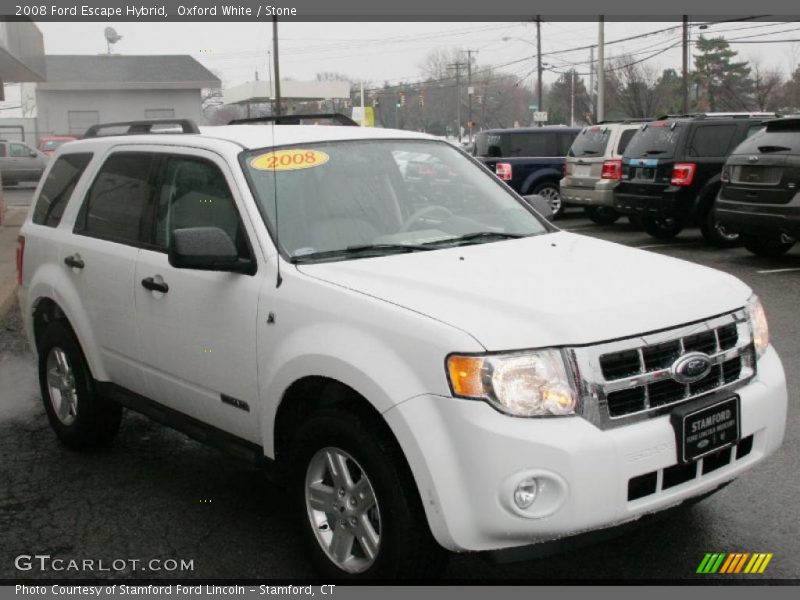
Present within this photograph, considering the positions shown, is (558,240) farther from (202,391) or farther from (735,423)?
(202,391)

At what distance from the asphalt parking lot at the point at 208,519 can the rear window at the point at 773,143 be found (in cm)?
566

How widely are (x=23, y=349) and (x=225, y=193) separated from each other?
5050 mm

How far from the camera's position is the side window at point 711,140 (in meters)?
13.7

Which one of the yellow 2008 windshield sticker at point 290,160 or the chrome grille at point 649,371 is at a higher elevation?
the yellow 2008 windshield sticker at point 290,160

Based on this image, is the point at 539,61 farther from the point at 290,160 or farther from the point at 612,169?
the point at 290,160

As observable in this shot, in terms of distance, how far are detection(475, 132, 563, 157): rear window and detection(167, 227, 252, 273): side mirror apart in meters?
15.2

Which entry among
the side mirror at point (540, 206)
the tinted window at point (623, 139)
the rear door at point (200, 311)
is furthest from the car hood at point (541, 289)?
the tinted window at point (623, 139)

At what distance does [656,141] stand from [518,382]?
11756 millimetres

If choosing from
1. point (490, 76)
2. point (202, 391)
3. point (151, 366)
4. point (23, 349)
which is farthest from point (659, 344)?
point (490, 76)

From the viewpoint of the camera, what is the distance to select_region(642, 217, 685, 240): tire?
1447 centimetres

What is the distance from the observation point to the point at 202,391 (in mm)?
4219

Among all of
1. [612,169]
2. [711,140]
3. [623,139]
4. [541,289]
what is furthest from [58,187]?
[623,139]

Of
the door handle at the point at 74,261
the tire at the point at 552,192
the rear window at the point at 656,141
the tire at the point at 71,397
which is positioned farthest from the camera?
the tire at the point at 552,192

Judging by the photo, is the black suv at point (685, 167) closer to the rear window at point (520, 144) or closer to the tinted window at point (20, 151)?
the rear window at point (520, 144)
